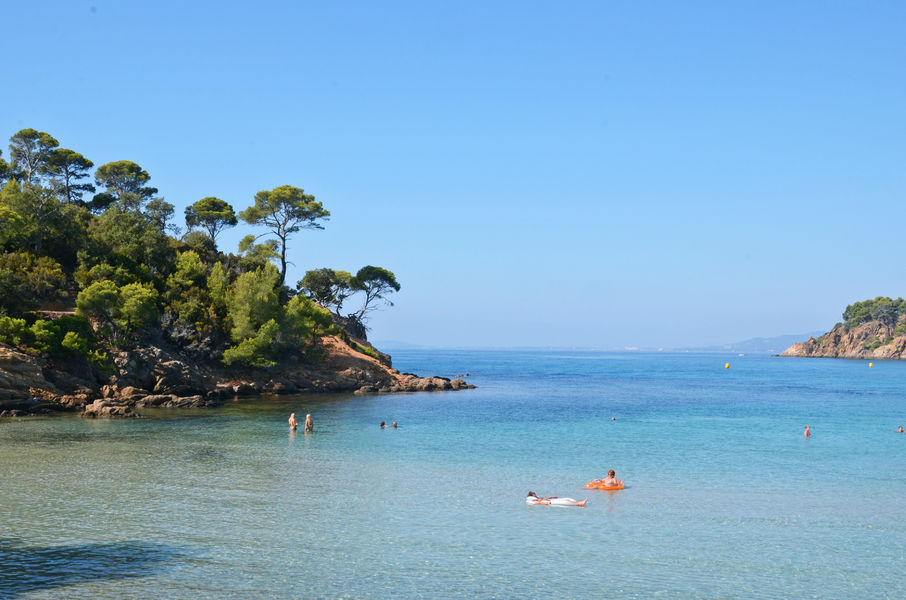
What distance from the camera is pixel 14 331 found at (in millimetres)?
66375

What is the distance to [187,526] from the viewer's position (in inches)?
1136

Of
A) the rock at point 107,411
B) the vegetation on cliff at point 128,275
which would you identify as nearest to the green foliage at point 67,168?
the vegetation on cliff at point 128,275

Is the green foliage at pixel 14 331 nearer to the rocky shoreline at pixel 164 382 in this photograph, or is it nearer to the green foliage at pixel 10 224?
the rocky shoreline at pixel 164 382

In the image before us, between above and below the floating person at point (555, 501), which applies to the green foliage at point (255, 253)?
above

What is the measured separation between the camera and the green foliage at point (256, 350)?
8912cm

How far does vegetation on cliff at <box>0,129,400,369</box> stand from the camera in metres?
73.2

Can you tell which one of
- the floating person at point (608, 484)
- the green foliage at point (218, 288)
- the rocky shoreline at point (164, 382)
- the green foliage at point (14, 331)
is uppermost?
the green foliage at point (218, 288)

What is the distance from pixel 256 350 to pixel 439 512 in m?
64.4

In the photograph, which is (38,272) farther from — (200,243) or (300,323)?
(200,243)

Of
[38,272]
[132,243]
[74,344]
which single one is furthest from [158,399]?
[132,243]

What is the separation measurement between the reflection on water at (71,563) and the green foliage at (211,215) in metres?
105

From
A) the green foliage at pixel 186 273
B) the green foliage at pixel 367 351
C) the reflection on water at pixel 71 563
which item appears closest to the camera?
the reflection on water at pixel 71 563

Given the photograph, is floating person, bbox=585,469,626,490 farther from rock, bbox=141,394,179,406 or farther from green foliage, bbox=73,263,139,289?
green foliage, bbox=73,263,139,289

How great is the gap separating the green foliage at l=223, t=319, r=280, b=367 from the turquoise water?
24.9 metres
